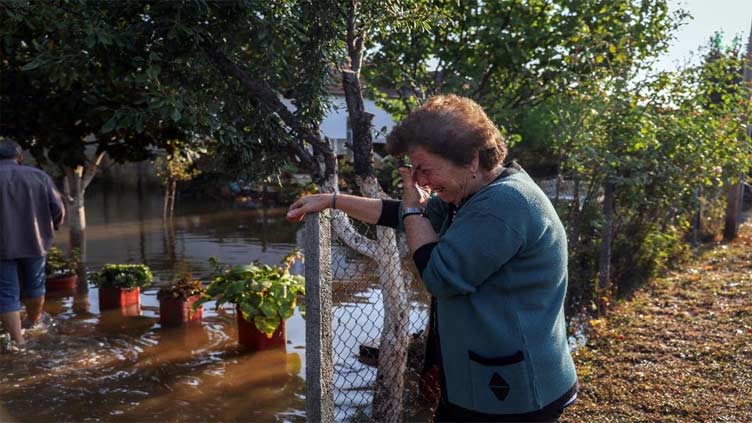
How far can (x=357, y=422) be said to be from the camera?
4.67 m

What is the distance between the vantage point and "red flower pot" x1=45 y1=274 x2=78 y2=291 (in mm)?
8664

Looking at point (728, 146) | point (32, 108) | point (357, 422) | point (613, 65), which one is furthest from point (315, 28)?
point (728, 146)

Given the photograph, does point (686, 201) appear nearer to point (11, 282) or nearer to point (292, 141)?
point (292, 141)

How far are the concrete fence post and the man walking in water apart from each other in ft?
14.1

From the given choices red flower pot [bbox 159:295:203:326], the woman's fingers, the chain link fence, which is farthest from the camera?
red flower pot [bbox 159:295:203:326]

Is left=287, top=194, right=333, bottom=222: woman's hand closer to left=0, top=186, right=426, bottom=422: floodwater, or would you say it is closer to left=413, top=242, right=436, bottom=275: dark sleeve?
left=413, top=242, right=436, bottom=275: dark sleeve

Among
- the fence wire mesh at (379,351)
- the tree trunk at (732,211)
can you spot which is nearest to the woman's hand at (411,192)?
the fence wire mesh at (379,351)

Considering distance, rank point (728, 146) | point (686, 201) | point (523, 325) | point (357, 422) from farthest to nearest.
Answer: point (686, 201), point (728, 146), point (357, 422), point (523, 325)

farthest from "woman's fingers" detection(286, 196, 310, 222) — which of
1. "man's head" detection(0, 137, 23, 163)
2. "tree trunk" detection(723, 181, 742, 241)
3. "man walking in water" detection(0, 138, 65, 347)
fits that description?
"tree trunk" detection(723, 181, 742, 241)

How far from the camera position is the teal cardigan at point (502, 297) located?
194 centimetres

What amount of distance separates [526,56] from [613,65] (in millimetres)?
911

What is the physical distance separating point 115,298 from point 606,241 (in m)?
5.23

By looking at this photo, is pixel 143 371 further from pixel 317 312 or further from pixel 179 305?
pixel 317 312

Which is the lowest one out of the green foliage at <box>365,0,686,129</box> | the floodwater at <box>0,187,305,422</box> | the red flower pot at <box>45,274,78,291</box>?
the floodwater at <box>0,187,305,422</box>
